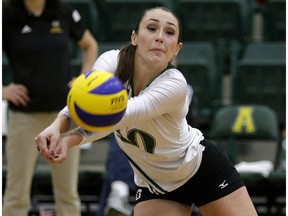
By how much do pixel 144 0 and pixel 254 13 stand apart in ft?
4.02

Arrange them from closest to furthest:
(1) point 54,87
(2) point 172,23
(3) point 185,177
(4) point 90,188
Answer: (2) point 172,23
(3) point 185,177
(1) point 54,87
(4) point 90,188

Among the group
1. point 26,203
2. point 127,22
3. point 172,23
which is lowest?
point 26,203

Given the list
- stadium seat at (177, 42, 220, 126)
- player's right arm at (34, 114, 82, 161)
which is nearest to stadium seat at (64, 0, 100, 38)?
stadium seat at (177, 42, 220, 126)

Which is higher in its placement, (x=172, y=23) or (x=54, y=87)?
(x=172, y=23)

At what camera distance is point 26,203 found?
16.4 feet

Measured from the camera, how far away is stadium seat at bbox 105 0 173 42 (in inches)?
300

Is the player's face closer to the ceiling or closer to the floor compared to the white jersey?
closer to the ceiling

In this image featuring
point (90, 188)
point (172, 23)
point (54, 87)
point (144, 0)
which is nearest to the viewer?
point (172, 23)

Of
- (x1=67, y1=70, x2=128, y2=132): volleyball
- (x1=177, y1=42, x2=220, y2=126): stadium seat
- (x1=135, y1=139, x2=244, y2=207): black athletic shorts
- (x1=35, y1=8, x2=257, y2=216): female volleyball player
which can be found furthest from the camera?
(x1=177, y1=42, x2=220, y2=126): stadium seat

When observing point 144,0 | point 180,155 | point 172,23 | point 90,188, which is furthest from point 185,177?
point 144,0

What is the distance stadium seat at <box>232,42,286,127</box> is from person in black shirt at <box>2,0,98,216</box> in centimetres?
236

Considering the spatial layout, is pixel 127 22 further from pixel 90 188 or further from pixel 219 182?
pixel 219 182

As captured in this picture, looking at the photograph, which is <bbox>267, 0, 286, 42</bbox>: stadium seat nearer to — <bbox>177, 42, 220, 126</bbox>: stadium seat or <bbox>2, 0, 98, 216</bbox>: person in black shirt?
<bbox>177, 42, 220, 126</bbox>: stadium seat

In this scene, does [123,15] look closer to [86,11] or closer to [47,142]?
[86,11]
